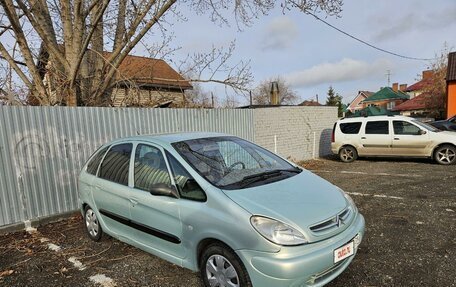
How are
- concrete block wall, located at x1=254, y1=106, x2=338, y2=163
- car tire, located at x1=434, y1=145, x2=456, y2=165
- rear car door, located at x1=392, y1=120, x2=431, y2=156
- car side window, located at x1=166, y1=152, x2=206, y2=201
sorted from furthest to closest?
concrete block wall, located at x1=254, y1=106, x2=338, y2=163 < rear car door, located at x1=392, y1=120, x2=431, y2=156 < car tire, located at x1=434, y1=145, x2=456, y2=165 < car side window, located at x1=166, y1=152, x2=206, y2=201

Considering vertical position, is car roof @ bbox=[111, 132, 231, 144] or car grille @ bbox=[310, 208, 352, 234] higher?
car roof @ bbox=[111, 132, 231, 144]

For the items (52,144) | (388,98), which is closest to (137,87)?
(52,144)

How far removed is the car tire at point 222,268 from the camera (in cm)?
269

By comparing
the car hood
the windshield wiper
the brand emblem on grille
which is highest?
the windshield wiper

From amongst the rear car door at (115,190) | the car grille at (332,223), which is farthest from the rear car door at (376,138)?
the rear car door at (115,190)

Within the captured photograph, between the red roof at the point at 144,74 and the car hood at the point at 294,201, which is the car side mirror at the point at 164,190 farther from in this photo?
the red roof at the point at 144,74

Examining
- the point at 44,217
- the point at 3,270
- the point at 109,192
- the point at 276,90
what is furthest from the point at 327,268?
the point at 276,90

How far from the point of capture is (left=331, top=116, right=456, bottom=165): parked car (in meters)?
10.3

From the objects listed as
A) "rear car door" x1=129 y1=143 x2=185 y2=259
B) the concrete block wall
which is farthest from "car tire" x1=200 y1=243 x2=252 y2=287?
the concrete block wall

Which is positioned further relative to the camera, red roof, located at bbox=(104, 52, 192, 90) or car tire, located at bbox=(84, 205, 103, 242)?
red roof, located at bbox=(104, 52, 192, 90)

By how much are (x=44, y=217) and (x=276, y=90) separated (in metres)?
13.8

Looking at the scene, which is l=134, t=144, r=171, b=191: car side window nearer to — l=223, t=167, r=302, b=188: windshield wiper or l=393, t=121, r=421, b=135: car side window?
l=223, t=167, r=302, b=188: windshield wiper

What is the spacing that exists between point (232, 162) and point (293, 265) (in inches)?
61.0

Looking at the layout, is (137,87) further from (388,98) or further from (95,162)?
(388,98)
